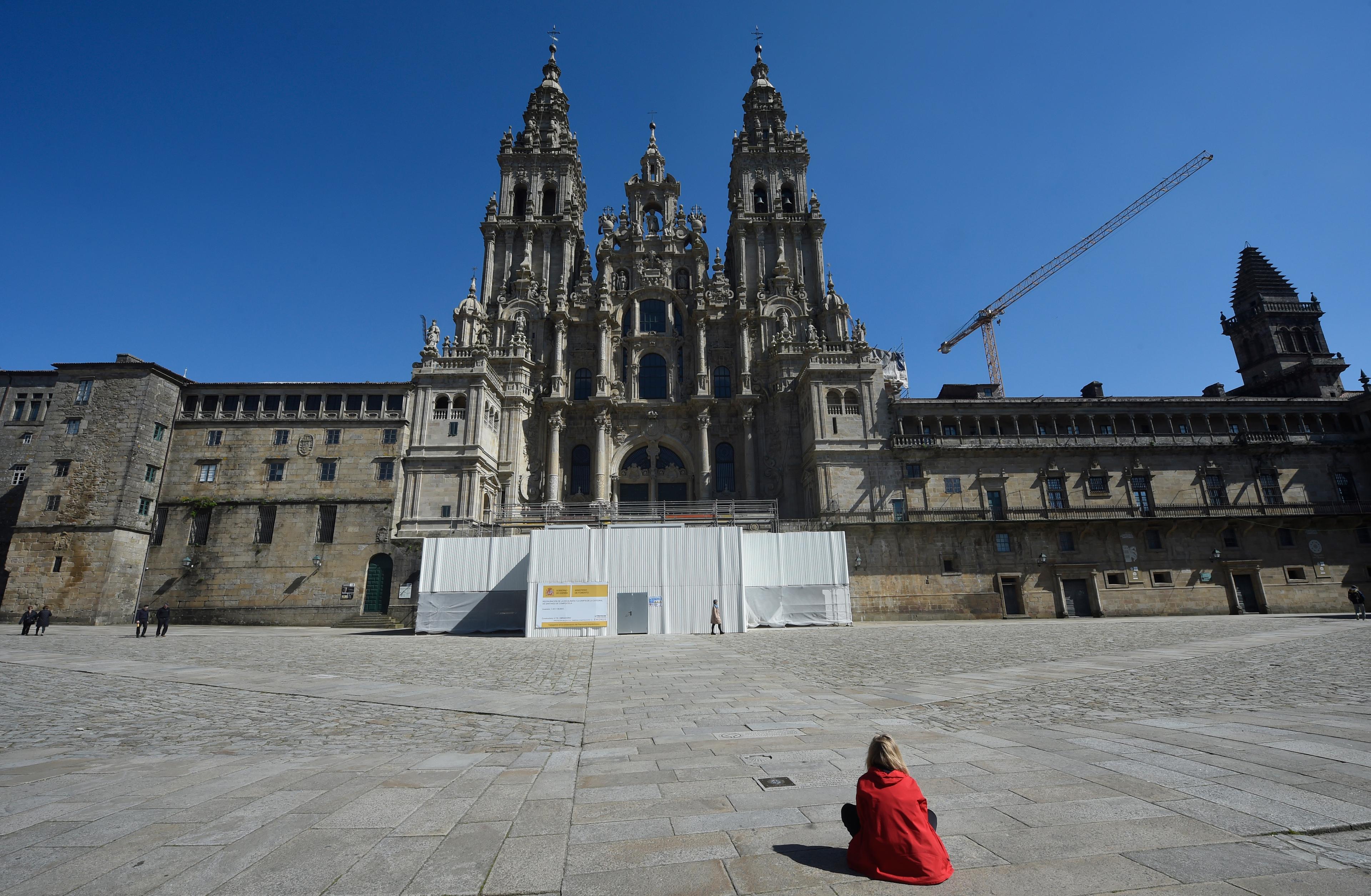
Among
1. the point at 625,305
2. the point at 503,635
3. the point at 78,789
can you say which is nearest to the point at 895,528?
the point at 503,635

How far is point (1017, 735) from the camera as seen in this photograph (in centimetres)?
834

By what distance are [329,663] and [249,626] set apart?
24.1 metres

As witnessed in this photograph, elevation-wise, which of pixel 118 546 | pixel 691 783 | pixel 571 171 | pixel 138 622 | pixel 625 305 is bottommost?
pixel 691 783

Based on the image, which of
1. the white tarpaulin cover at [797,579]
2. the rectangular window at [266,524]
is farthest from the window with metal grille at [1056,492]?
the rectangular window at [266,524]

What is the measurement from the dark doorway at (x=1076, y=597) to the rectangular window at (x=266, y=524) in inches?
1967

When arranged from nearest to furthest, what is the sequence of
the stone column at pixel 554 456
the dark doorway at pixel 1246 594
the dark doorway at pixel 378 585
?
the dark doorway at pixel 378 585, the dark doorway at pixel 1246 594, the stone column at pixel 554 456

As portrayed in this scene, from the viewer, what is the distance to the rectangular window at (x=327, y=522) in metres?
38.3

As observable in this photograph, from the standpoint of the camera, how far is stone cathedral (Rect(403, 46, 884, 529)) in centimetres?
4234

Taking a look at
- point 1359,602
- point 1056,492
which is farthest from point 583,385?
point 1359,602

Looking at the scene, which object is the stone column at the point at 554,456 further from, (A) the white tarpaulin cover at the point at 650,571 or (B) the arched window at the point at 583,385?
(A) the white tarpaulin cover at the point at 650,571

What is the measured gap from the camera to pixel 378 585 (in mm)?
37938

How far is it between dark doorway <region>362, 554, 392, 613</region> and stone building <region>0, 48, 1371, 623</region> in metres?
0.17

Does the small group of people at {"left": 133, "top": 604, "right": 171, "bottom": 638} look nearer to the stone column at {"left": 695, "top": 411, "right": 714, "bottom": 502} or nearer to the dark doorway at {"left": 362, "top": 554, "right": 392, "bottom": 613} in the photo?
the dark doorway at {"left": 362, "top": 554, "right": 392, "bottom": 613}

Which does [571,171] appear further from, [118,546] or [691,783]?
[691,783]
